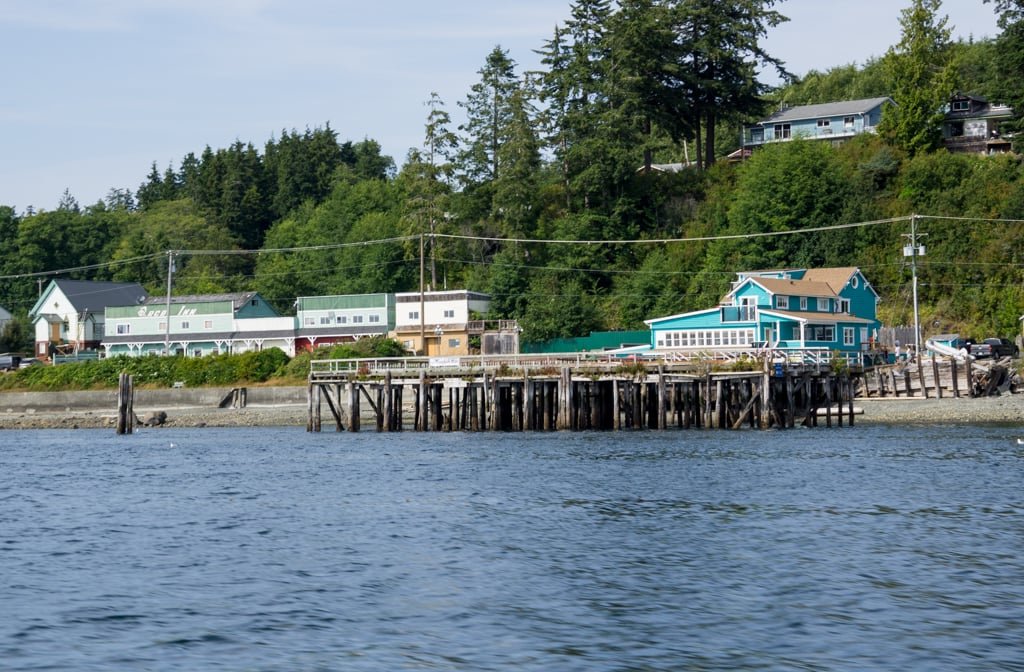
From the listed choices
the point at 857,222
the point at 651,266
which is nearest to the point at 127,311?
the point at 651,266

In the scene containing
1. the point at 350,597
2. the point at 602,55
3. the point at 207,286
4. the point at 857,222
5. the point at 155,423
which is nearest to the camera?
the point at 350,597

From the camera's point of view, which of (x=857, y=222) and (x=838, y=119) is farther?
(x=838, y=119)

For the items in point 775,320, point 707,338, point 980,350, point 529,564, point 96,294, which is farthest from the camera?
point 96,294

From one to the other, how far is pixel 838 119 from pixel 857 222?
22.5m

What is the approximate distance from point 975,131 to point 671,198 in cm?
2728

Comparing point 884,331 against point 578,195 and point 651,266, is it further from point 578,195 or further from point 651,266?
point 578,195

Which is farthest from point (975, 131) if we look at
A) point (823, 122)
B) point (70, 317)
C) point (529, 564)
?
point (529, 564)

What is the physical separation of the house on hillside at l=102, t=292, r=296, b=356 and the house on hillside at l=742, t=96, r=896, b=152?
48.5 metres

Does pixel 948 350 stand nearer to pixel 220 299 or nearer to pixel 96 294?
pixel 220 299

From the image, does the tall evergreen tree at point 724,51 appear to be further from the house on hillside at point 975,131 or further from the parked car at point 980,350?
the parked car at point 980,350

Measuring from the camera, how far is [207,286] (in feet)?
400

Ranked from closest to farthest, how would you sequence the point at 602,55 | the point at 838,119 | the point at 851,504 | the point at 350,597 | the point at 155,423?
the point at 350,597 < the point at 851,504 < the point at 155,423 < the point at 602,55 < the point at 838,119

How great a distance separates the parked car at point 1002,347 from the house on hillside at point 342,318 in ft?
157

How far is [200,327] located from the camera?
102250mm
